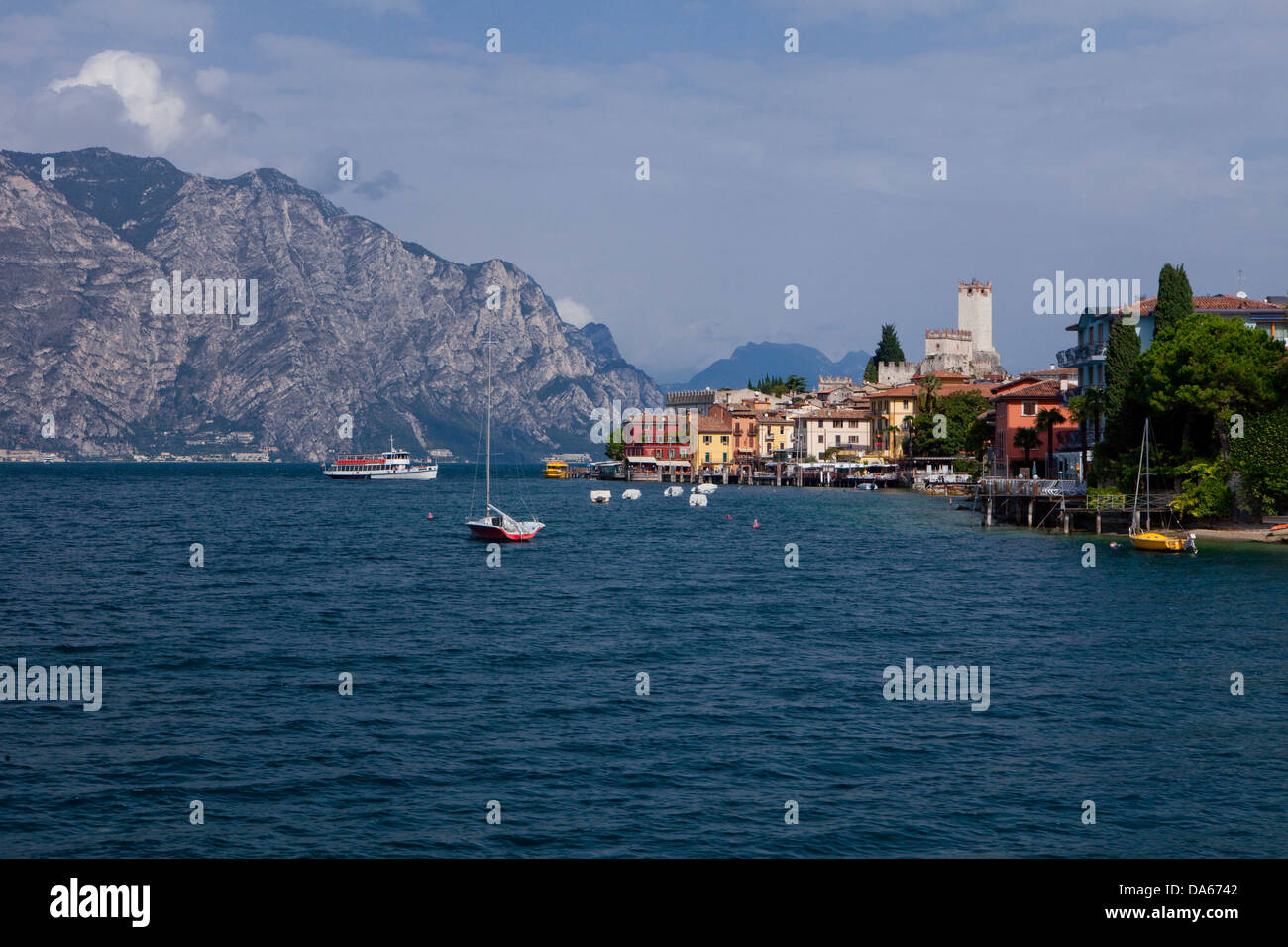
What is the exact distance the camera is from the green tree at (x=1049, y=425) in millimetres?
114188

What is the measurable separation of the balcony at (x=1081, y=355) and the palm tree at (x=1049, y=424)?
734 cm

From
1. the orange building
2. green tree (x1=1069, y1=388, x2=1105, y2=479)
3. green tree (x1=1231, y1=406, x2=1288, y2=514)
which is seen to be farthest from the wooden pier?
the orange building

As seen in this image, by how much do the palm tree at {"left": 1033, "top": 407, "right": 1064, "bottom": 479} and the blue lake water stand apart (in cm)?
4854

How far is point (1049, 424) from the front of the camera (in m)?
114

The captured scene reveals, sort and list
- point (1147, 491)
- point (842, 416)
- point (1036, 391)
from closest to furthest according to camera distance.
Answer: point (1147, 491)
point (1036, 391)
point (842, 416)

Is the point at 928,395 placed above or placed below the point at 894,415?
above

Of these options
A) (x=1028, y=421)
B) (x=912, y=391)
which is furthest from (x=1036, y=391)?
(x=912, y=391)

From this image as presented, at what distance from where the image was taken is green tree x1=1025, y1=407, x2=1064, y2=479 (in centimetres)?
11419

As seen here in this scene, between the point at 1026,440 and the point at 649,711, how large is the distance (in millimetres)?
95126

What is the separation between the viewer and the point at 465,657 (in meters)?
37.4

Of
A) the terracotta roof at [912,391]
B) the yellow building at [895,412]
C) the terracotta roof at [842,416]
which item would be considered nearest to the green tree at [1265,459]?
the yellow building at [895,412]

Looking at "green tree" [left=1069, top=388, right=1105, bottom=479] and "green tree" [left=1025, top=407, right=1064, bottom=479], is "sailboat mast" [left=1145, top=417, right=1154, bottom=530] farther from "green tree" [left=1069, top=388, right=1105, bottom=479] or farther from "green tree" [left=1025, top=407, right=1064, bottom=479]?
"green tree" [left=1025, top=407, right=1064, bottom=479]

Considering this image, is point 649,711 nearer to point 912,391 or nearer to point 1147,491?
point 1147,491

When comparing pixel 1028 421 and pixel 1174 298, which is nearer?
pixel 1174 298
